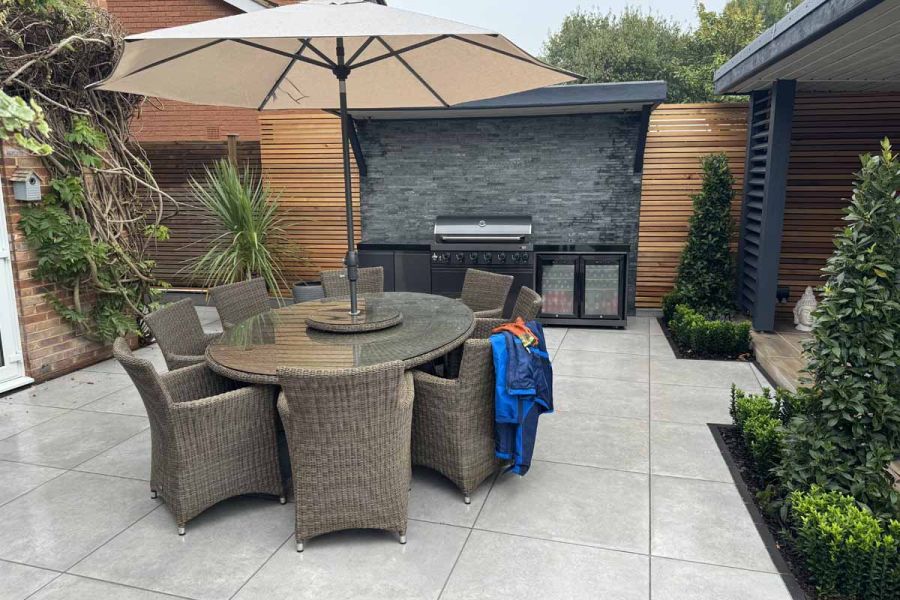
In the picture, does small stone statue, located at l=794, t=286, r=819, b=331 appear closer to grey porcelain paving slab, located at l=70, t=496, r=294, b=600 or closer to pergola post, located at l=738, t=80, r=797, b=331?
pergola post, located at l=738, t=80, r=797, b=331

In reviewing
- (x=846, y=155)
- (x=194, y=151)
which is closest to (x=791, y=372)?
(x=846, y=155)

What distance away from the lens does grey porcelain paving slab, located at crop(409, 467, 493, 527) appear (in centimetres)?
294

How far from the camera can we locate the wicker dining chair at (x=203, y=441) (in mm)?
2660

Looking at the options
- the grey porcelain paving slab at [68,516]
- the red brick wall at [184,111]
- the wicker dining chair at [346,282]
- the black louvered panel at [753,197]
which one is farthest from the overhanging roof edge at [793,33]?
the red brick wall at [184,111]

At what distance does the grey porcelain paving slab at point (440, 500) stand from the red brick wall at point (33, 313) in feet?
11.3

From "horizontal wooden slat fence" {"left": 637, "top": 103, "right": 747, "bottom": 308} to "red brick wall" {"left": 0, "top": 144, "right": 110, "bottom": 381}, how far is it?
19.1ft

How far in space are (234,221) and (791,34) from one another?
5.20m

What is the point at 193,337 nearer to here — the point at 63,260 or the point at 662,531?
the point at 63,260

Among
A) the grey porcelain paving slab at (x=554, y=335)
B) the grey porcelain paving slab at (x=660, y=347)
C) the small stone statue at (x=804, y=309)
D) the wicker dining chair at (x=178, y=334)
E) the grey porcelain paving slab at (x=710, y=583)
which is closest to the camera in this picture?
the grey porcelain paving slab at (x=710, y=583)

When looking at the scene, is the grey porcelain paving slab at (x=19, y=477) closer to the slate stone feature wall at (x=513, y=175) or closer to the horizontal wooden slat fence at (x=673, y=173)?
the slate stone feature wall at (x=513, y=175)

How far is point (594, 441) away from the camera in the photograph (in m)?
3.79

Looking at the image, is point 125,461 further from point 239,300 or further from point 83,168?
point 83,168

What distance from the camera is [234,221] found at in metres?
6.55

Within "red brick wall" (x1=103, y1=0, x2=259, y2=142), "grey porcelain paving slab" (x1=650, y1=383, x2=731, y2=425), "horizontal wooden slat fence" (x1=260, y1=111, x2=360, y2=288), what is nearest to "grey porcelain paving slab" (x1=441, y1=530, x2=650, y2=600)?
"grey porcelain paving slab" (x1=650, y1=383, x2=731, y2=425)
